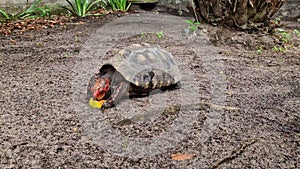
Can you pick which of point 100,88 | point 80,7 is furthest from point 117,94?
point 80,7

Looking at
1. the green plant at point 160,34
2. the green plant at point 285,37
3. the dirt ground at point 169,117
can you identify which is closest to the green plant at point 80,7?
the green plant at point 160,34

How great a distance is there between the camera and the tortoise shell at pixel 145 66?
207 cm

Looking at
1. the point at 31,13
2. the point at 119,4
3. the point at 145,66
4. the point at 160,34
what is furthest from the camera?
the point at 119,4

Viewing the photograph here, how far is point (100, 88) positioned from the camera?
2008mm

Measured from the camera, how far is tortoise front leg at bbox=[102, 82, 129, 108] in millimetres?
2021

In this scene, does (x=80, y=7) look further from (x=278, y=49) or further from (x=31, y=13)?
(x=278, y=49)

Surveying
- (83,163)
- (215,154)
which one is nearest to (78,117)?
(83,163)

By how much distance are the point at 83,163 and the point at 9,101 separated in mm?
956

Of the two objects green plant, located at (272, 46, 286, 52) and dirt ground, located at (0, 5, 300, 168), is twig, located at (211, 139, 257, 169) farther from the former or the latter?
green plant, located at (272, 46, 286, 52)

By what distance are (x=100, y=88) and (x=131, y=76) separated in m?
0.20

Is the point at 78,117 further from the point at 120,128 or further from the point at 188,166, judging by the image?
the point at 188,166

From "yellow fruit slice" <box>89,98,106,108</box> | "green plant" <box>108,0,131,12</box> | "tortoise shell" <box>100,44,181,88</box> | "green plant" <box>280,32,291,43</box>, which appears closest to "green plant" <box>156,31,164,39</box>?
"green plant" <box>280,32,291,43</box>

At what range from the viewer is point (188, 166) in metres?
1.48

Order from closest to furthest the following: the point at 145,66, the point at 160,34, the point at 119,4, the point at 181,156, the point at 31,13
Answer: the point at 181,156, the point at 145,66, the point at 160,34, the point at 31,13, the point at 119,4
